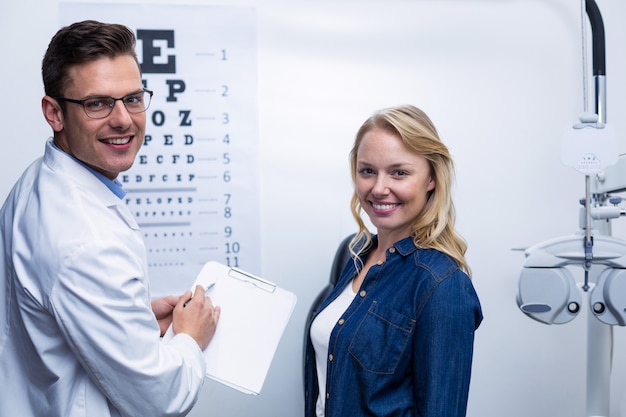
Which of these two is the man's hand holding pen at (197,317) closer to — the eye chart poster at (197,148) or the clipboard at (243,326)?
the clipboard at (243,326)

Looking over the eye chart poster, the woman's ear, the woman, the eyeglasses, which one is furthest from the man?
the eye chart poster

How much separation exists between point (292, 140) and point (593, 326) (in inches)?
41.0

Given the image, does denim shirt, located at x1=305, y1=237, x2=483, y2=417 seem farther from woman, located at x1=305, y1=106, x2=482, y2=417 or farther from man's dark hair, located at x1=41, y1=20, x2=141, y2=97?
man's dark hair, located at x1=41, y1=20, x2=141, y2=97

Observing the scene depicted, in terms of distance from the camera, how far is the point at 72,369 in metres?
1.11

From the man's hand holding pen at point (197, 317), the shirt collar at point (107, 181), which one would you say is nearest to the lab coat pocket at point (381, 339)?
the man's hand holding pen at point (197, 317)

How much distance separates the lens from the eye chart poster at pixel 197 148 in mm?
2029

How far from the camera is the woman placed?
3.76ft

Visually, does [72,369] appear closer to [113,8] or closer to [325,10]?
[113,8]

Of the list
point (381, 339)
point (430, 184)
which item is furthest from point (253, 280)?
point (430, 184)

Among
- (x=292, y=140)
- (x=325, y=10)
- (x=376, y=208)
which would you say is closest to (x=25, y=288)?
(x=376, y=208)

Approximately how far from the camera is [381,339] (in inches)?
48.1

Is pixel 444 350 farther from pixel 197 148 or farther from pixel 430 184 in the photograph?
pixel 197 148

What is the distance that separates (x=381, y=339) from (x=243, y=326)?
30 centimetres

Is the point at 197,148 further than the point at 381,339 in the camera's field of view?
Yes
